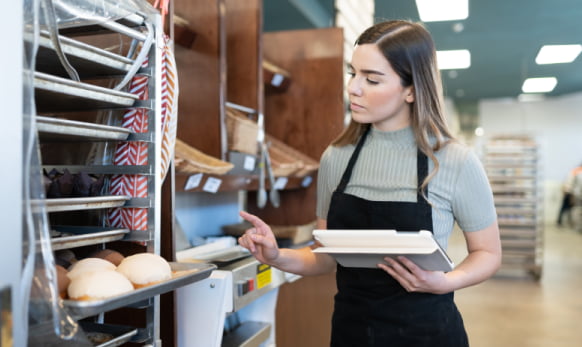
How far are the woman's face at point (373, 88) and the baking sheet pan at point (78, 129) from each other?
0.65 metres

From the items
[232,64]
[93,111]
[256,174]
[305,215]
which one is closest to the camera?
[93,111]

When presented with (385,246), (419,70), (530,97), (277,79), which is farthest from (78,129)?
(530,97)

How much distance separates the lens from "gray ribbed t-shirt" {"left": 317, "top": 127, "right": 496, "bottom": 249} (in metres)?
1.62

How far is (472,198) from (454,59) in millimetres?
8704

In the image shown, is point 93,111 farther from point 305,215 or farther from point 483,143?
point 483,143

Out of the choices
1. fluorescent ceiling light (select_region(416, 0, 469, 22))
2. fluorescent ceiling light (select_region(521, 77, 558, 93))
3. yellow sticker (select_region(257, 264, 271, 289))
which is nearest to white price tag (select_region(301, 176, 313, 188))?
yellow sticker (select_region(257, 264, 271, 289))

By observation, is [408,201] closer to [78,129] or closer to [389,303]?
[389,303]

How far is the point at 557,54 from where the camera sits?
921 centimetres

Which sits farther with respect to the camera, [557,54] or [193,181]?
[557,54]

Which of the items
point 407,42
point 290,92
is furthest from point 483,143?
point 407,42

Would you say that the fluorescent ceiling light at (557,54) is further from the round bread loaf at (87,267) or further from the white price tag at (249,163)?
the round bread loaf at (87,267)

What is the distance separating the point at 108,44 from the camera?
1.47m

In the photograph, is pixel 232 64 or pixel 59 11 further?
pixel 232 64

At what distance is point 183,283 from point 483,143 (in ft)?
22.2
